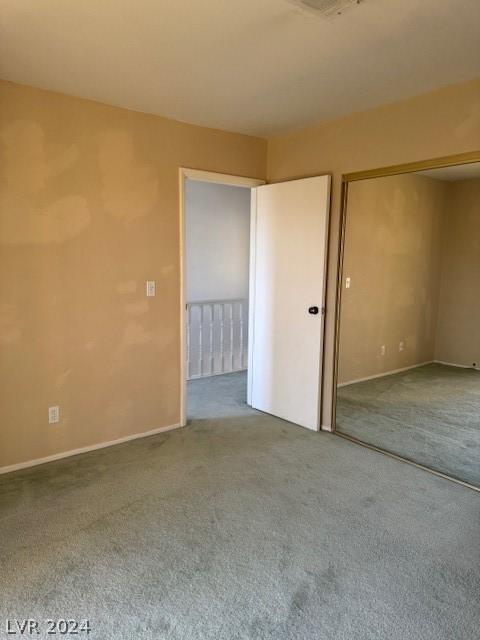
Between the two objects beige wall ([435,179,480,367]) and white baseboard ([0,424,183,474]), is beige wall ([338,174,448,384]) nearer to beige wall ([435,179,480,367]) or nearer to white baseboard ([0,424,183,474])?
beige wall ([435,179,480,367])

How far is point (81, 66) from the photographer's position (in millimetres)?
2398

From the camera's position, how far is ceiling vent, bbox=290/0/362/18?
1.72 meters

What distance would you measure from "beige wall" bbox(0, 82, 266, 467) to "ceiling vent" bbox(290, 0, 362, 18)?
173 cm

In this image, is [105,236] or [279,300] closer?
[105,236]

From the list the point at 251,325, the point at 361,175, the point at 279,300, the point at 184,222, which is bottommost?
the point at 251,325

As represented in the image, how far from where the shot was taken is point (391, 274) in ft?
14.1

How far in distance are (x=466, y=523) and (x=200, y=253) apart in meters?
3.76

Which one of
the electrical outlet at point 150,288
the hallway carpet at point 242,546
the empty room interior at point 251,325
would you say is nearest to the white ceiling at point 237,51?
the empty room interior at point 251,325

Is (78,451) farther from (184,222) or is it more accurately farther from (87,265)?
(184,222)

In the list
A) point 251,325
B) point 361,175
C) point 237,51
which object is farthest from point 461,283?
point 237,51

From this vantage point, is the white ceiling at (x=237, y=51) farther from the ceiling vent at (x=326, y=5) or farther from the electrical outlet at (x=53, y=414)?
the electrical outlet at (x=53, y=414)

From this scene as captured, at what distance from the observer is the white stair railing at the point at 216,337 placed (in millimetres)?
5141

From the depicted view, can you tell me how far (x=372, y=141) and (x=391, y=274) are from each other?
1567 millimetres

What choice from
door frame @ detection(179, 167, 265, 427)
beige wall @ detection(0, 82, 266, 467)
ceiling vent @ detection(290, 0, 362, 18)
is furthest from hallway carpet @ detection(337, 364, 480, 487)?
ceiling vent @ detection(290, 0, 362, 18)
